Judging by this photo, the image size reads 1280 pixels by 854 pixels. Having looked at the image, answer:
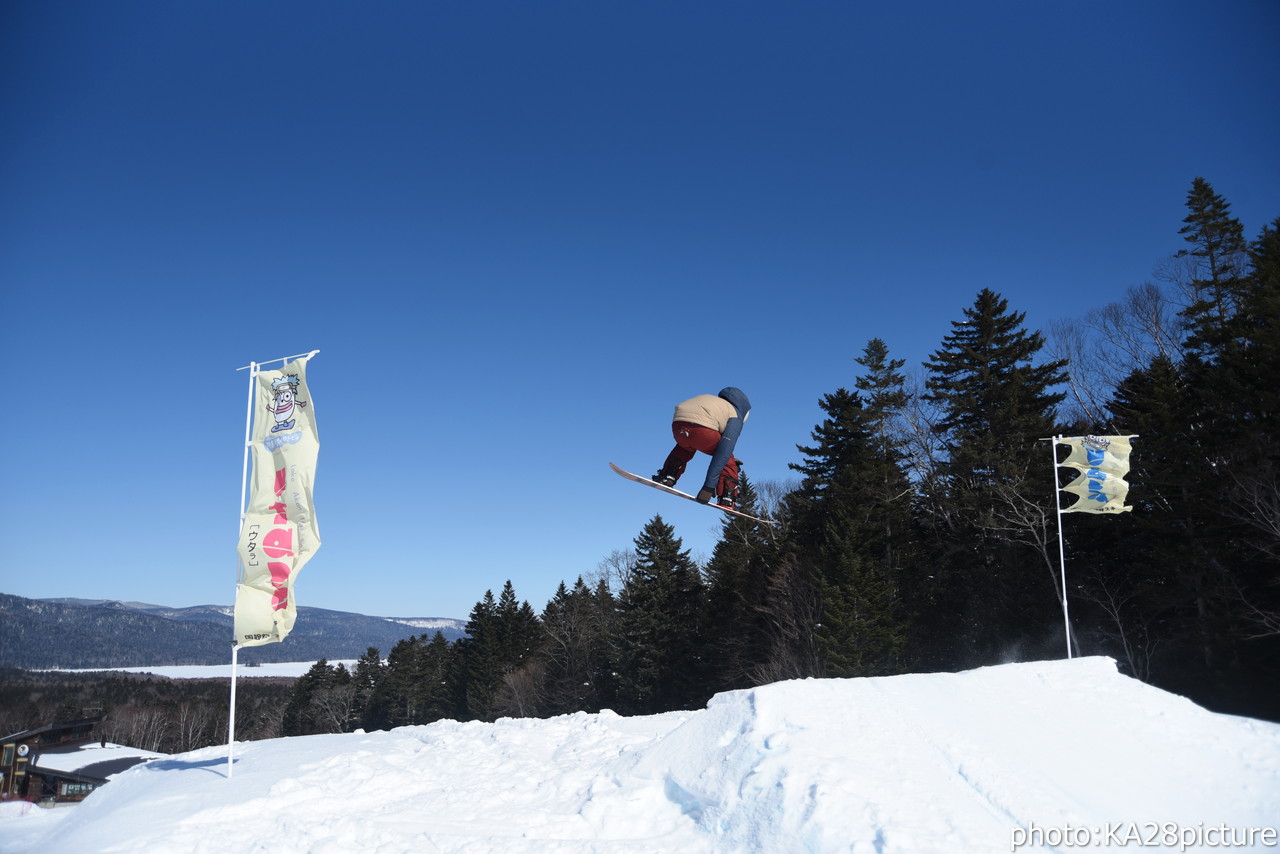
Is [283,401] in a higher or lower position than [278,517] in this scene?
higher

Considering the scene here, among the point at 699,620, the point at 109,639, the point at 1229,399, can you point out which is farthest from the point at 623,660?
the point at 109,639

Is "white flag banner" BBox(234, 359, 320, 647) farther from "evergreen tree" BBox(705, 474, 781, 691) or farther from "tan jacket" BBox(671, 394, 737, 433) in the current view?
"evergreen tree" BBox(705, 474, 781, 691)

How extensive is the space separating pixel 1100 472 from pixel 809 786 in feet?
43.8

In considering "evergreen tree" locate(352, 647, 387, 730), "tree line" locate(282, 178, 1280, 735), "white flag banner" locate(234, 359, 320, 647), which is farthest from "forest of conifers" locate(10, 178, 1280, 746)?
"evergreen tree" locate(352, 647, 387, 730)

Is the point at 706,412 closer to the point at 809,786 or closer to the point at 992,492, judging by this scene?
the point at 809,786

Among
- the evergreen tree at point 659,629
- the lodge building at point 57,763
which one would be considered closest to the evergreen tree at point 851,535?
the evergreen tree at point 659,629

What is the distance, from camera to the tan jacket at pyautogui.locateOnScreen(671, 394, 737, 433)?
8.28 metres

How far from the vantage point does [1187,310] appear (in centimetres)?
2767

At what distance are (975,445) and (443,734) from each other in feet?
81.3

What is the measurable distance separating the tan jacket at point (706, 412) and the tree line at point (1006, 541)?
14.7 meters

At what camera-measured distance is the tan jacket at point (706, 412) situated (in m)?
8.28

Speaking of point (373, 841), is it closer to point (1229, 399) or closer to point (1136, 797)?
point (1136, 797)

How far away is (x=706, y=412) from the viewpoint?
831cm

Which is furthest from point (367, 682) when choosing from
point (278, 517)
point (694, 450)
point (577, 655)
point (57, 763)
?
point (694, 450)
